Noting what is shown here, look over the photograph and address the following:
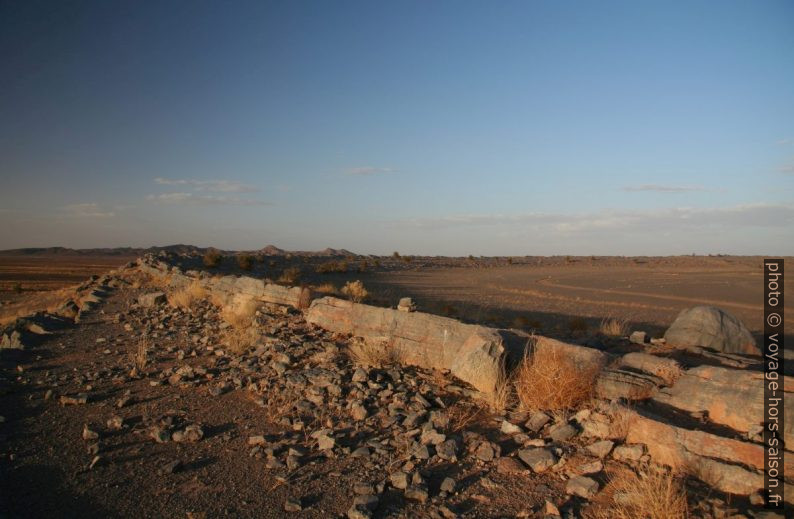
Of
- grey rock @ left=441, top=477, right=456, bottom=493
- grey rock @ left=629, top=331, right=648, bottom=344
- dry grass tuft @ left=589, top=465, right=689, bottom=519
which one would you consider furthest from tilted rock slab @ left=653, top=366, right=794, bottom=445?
grey rock @ left=629, top=331, right=648, bottom=344

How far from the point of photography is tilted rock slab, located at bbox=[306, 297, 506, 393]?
636cm

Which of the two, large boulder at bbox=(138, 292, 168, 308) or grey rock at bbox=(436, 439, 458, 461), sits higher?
large boulder at bbox=(138, 292, 168, 308)

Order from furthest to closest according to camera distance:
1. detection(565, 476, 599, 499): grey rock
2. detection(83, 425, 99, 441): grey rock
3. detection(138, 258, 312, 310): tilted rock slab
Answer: detection(138, 258, 312, 310): tilted rock slab < detection(83, 425, 99, 441): grey rock < detection(565, 476, 599, 499): grey rock

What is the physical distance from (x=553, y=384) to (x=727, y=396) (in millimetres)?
1754

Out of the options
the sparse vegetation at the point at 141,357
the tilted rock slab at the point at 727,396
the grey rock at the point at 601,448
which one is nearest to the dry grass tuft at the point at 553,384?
the tilted rock slab at the point at 727,396

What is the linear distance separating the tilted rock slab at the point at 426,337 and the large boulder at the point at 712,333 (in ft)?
15.6

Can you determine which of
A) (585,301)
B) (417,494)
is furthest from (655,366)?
(585,301)

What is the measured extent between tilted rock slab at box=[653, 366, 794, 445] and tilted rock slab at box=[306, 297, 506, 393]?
2.04 metres

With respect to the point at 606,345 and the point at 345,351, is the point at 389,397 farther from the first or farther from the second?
the point at 606,345

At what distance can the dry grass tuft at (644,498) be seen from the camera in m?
→ 3.42

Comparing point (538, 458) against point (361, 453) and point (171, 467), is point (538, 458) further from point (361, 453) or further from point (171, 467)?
point (171, 467)

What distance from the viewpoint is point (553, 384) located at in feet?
18.6

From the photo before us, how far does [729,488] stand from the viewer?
381cm

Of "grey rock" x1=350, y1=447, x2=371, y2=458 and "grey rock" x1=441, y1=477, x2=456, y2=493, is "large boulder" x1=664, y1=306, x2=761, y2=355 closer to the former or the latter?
"grey rock" x1=441, y1=477, x2=456, y2=493
